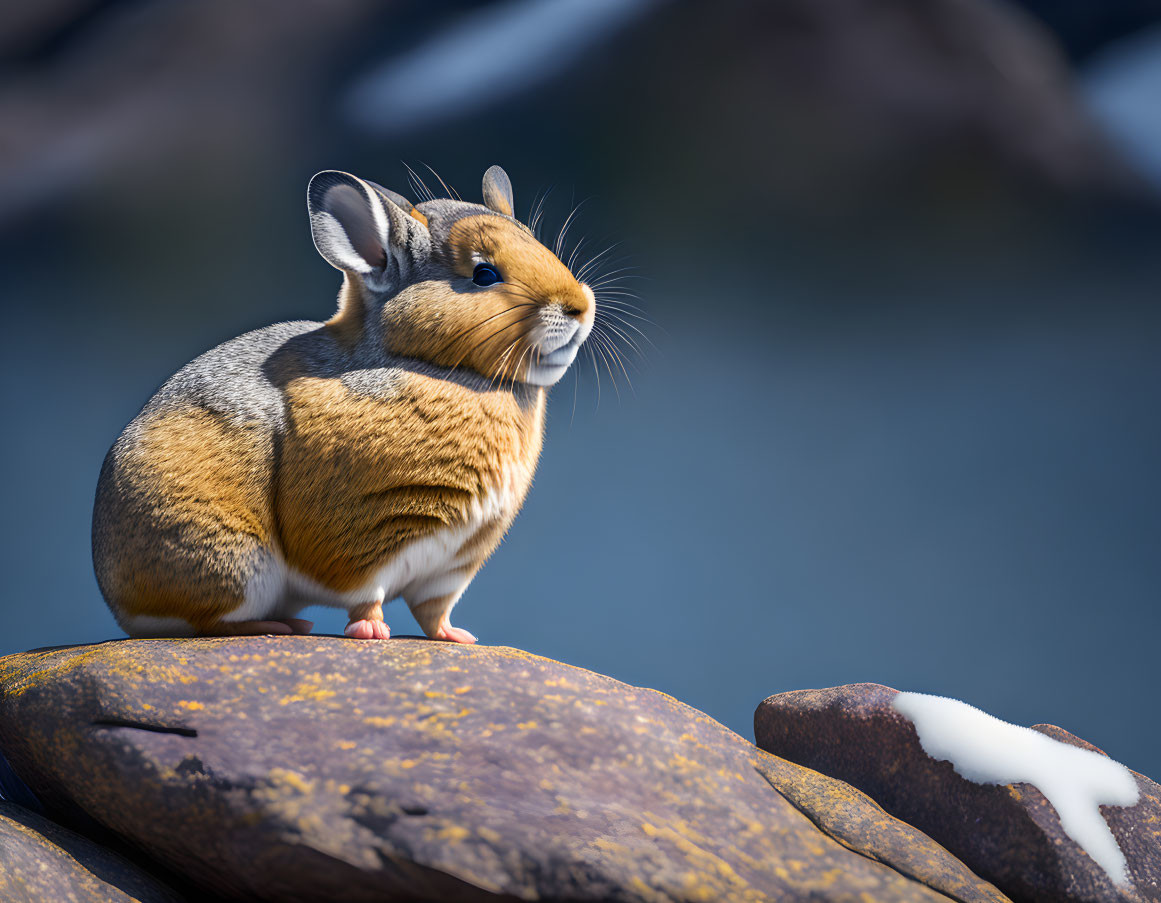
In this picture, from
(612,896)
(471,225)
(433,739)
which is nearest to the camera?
(612,896)

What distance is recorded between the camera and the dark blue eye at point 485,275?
10.8ft

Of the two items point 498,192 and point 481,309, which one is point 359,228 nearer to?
point 481,309

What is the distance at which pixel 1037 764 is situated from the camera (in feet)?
11.1

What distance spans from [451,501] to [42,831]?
1.61 meters

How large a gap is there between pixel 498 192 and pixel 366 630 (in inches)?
67.8

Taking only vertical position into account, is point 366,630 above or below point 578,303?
below

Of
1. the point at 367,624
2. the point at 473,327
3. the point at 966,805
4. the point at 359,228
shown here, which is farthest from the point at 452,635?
the point at 966,805

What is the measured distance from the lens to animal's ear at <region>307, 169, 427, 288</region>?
3203mm

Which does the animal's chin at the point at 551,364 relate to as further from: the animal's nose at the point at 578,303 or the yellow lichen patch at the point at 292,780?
the yellow lichen patch at the point at 292,780

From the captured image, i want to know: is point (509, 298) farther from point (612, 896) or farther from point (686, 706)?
point (612, 896)

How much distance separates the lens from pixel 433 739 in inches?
112

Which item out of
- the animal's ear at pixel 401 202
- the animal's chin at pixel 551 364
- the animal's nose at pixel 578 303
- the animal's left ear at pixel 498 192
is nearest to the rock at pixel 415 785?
the animal's chin at pixel 551 364

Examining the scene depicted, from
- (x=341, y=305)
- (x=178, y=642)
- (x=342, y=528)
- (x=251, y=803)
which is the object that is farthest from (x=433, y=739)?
(x=341, y=305)

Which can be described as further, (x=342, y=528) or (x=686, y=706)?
(x=686, y=706)
